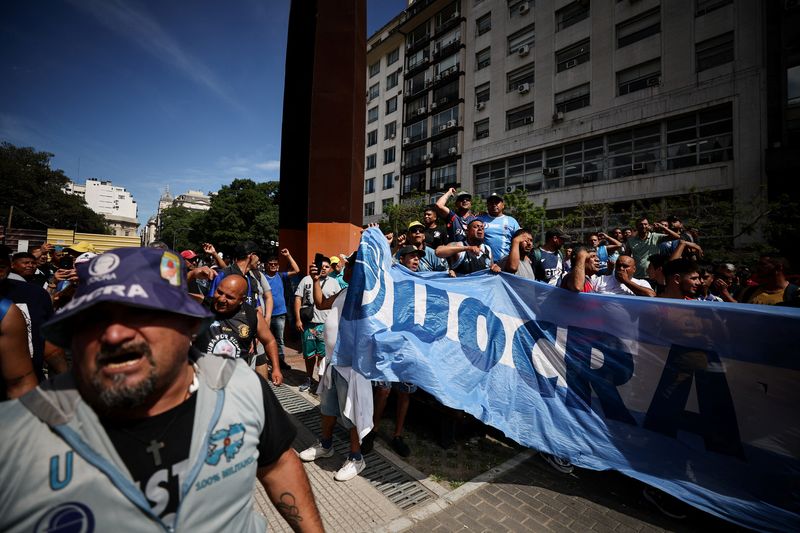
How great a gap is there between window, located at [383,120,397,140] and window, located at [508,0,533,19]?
15919mm

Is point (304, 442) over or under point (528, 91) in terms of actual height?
under

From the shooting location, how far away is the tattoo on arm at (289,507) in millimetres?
1519

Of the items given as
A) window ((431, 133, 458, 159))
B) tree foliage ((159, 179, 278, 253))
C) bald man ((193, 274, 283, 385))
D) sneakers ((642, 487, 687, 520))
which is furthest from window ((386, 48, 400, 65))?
sneakers ((642, 487, 687, 520))

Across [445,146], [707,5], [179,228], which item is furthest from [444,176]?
[179,228]

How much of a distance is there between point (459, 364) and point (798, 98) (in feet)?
78.7

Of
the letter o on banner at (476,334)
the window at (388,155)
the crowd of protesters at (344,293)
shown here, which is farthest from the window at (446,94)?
the letter o on banner at (476,334)

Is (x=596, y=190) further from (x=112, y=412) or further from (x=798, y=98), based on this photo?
(x=112, y=412)

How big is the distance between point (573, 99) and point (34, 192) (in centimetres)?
6440

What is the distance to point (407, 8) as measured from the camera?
40656mm

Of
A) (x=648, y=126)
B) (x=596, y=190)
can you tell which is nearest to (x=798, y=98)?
(x=648, y=126)

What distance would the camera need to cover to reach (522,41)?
27703 millimetres

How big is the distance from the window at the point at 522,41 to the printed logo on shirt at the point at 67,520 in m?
32.9

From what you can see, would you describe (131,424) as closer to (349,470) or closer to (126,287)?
(126,287)

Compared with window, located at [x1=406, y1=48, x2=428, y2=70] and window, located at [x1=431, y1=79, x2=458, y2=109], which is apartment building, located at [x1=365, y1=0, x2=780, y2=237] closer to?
window, located at [x1=431, y1=79, x2=458, y2=109]
